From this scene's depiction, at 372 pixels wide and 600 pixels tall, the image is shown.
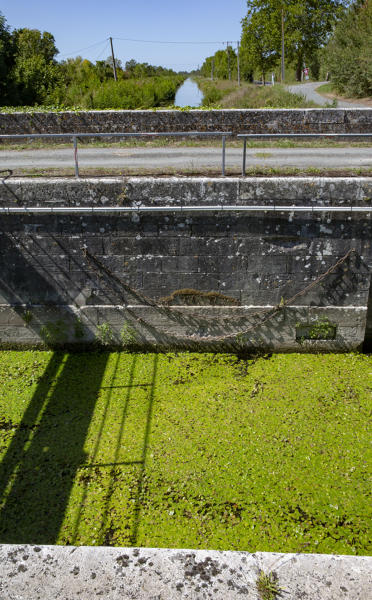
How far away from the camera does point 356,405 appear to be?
5816 millimetres

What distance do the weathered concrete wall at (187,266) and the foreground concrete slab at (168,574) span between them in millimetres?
5019

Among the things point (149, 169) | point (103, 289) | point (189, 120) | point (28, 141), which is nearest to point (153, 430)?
point (103, 289)

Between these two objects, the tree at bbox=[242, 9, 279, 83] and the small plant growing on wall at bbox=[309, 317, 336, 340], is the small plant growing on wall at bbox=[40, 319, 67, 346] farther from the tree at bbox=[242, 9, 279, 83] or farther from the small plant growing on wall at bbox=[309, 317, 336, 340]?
the tree at bbox=[242, 9, 279, 83]

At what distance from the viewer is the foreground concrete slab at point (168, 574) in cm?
175

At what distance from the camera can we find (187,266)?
671cm

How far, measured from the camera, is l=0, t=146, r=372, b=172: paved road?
316 inches

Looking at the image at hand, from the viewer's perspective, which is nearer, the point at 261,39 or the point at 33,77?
the point at 33,77

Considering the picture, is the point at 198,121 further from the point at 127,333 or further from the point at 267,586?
the point at 267,586

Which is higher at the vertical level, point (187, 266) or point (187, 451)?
point (187, 266)

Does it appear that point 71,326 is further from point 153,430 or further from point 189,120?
point 189,120

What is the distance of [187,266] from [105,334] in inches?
65.1

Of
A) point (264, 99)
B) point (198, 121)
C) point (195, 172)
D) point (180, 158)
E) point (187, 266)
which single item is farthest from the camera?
point (264, 99)

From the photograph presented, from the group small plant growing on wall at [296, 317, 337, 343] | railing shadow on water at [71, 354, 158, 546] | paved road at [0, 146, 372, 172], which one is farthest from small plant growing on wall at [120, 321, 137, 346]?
paved road at [0, 146, 372, 172]

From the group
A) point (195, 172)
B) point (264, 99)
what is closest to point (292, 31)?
point (264, 99)
